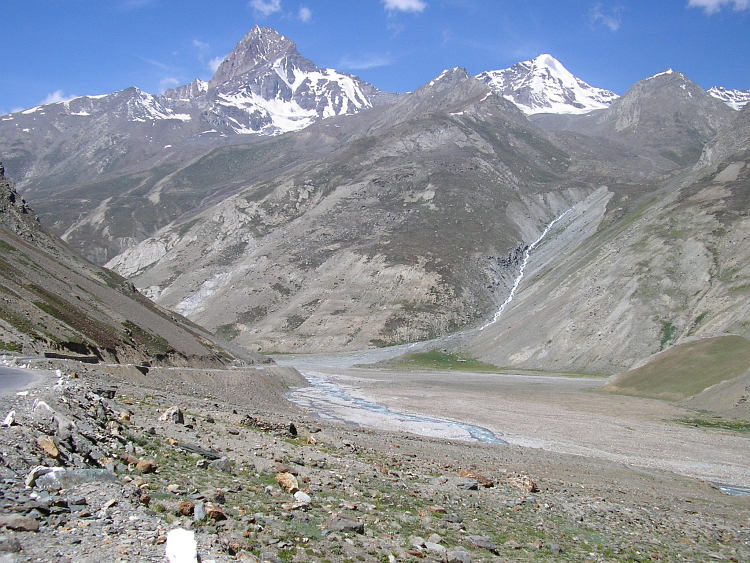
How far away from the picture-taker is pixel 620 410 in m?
59.0

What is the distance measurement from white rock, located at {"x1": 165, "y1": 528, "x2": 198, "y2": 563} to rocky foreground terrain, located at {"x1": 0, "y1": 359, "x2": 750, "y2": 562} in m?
0.05

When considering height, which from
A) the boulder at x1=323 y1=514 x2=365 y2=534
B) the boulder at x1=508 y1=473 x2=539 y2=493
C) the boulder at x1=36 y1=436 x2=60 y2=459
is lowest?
the boulder at x1=508 y1=473 x2=539 y2=493

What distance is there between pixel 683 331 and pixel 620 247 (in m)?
40.9

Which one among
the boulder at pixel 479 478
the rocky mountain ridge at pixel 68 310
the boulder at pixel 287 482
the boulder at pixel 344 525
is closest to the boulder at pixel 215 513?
the boulder at pixel 344 525

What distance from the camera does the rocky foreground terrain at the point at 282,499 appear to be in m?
9.16

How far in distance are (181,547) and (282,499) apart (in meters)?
5.51

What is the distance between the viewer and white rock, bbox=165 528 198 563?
8137 mm

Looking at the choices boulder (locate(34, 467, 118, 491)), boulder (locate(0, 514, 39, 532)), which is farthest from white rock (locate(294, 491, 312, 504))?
boulder (locate(0, 514, 39, 532))

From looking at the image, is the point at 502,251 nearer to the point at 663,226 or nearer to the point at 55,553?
the point at 663,226

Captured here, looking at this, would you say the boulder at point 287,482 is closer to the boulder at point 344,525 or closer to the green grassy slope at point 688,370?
the boulder at point 344,525

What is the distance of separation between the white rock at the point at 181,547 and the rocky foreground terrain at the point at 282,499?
0.05 m

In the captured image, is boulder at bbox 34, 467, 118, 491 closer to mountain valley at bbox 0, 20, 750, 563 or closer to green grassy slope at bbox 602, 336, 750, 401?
mountain valley at bbox 0, 20, 750, 563

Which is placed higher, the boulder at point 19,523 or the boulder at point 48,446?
the boulder at point 48,446

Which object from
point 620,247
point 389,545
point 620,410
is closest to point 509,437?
point 620,410
